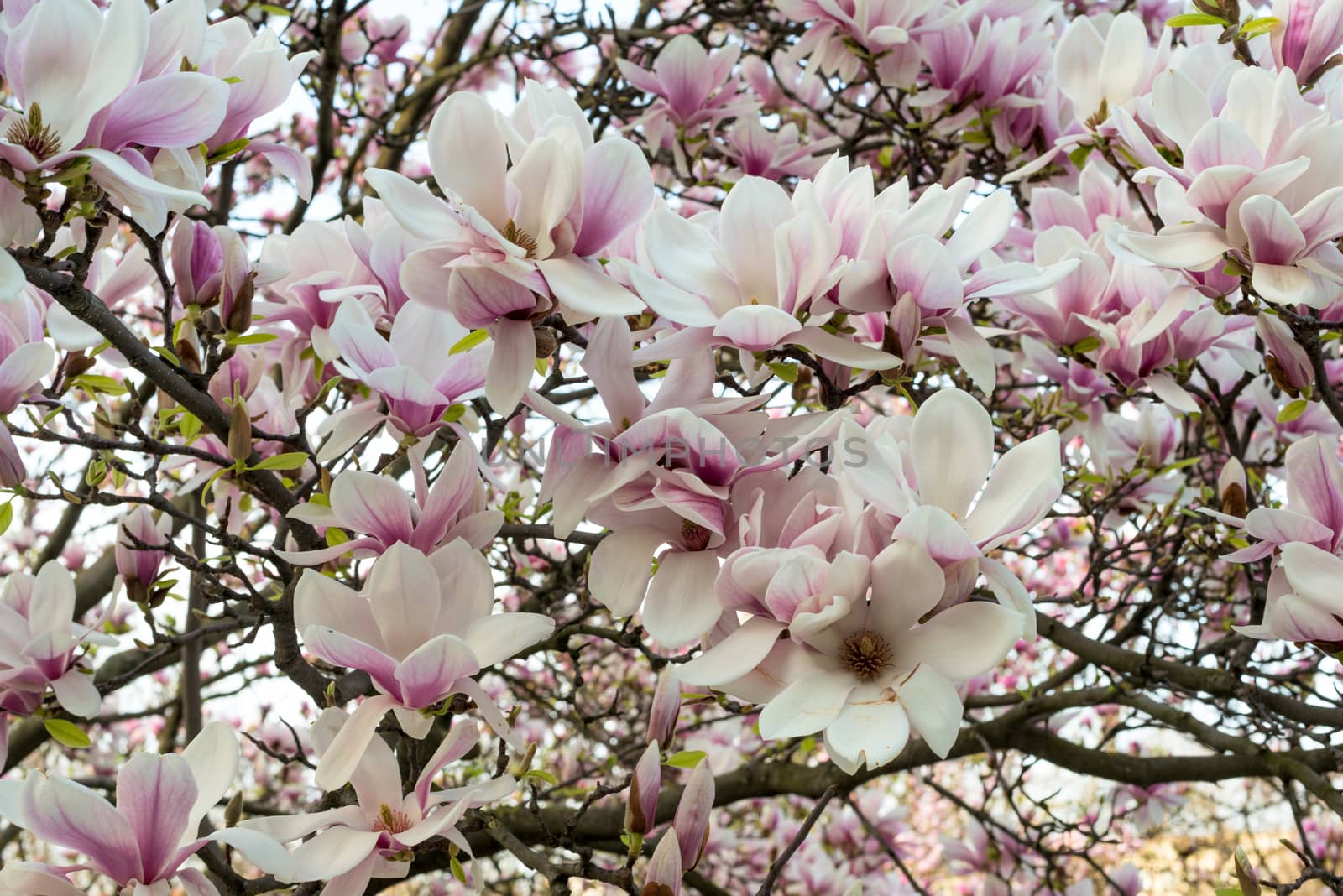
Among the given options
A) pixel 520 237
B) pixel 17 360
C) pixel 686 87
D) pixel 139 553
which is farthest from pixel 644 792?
pixel 686 87

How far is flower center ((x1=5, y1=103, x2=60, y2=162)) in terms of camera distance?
3.03 feet

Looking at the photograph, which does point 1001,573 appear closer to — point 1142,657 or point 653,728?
point 653,728

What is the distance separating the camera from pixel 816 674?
881 mm

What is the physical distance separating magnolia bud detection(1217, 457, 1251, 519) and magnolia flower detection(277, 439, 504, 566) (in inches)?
41.0

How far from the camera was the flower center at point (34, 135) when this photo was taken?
924 millimetres

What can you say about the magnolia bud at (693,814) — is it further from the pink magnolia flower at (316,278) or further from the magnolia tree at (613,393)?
the pink magnolia flower at (316,278)

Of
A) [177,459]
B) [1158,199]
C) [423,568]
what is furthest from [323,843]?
[1158,199]

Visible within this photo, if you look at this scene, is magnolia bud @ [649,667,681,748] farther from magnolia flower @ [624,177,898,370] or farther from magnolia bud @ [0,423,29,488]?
magnolia bud @ [0,423,29,488]

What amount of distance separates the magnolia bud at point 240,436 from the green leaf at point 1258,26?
50.4 inches

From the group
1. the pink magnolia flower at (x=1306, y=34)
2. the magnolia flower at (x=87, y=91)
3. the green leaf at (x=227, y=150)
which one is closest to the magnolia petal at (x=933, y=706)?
the magnolia flower at (x=87, y=91)

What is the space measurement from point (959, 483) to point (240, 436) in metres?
0.76

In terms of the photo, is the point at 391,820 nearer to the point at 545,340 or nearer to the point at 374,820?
the point at 374,820

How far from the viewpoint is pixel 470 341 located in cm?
104

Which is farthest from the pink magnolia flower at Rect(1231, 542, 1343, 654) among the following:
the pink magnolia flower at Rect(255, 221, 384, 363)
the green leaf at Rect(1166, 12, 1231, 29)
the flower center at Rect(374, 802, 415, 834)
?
the pink magnolia flower at Rect(255, 221, 384, 363)
